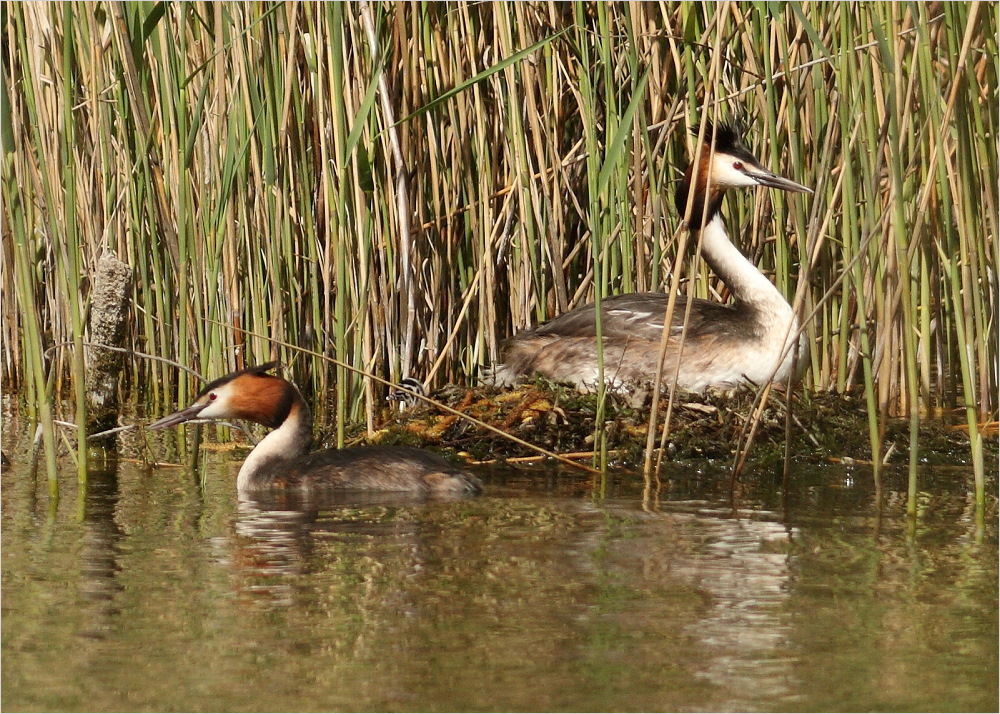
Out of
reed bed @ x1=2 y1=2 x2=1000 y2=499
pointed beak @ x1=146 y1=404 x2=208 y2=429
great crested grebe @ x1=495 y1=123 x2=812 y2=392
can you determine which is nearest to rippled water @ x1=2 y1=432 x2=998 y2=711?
pointed beak @ x1=146 y1=404 x2=208 y2=429

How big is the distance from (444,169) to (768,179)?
1.46 meters

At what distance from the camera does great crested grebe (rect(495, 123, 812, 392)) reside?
6.21 meters

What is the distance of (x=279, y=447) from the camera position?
210 inches

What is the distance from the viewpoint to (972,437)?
4.25m

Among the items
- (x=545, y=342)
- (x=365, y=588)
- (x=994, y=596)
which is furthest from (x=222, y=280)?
(x=994, y=596)

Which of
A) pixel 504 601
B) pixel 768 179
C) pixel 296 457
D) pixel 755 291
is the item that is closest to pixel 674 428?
pixel 755 291

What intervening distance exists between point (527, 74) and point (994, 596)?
3362 millimetres

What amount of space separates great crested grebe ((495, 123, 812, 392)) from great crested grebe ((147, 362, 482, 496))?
1.32 m

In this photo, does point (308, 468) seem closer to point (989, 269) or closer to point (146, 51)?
point (146, 51)

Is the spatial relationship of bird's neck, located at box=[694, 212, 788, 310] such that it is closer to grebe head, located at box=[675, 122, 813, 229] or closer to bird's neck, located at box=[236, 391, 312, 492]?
grebe head, located at box=[675, 122, 813, 229]

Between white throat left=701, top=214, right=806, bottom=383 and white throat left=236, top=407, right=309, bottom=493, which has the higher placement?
white throat left=701, top=214, right=806, bottom=383

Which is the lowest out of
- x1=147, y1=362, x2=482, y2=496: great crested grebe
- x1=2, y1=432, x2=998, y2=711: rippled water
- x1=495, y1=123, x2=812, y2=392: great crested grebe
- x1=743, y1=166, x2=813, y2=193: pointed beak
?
x1=2, y1=432, x2=998, y2=711: rippled water

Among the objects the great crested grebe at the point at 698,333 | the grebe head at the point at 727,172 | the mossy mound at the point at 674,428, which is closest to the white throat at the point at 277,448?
the mossy mound at the point at 674,428

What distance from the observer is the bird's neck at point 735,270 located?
638 cm
